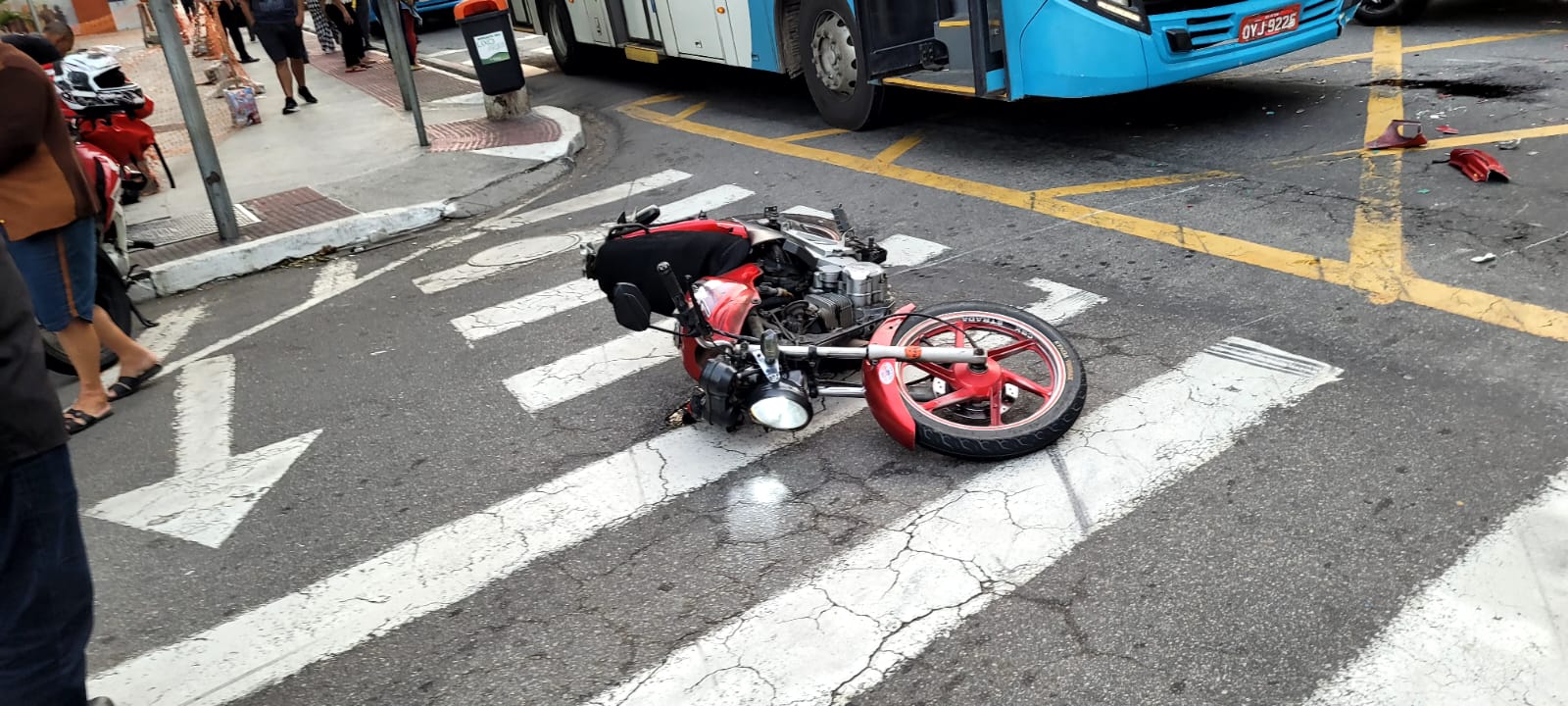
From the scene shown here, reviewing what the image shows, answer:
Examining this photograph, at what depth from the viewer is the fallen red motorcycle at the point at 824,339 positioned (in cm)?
413

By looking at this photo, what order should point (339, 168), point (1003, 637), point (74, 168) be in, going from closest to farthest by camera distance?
1. point (1003, 637)
2. point (74, 168)
3. point (339, 168)

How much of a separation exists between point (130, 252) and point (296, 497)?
15.1 feet

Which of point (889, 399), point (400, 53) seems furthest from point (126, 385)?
point (400, 53)

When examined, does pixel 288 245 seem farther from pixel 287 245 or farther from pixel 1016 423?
pixel 1016 423

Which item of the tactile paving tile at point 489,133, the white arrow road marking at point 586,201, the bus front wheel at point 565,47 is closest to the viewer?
the white arrow road marking at point 586,201

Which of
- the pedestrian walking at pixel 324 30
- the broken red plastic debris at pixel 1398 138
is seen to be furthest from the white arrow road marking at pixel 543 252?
the pedestrian walking at pixel 324 30

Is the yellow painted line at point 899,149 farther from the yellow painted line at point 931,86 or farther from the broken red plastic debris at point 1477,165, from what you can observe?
the broken red plastic debris at point 1477,165

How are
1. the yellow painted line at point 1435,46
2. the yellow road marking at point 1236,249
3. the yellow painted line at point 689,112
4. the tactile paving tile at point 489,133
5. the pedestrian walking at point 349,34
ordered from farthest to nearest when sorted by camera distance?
the pedestrian walking at point 349,34, the yellow painted line at point 689,112, the tactile paving tile at point 489,133, the yellow painted line at point 1435,46, the yellow road marking at point 1236,249

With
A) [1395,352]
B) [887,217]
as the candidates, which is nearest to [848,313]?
[1395,352]

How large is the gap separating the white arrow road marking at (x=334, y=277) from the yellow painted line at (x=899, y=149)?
393 cm

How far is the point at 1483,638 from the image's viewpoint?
9.71ft

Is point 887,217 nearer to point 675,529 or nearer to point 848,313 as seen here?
point 848,313

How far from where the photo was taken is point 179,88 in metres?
7.68

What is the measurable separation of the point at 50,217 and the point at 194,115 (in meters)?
2.96
